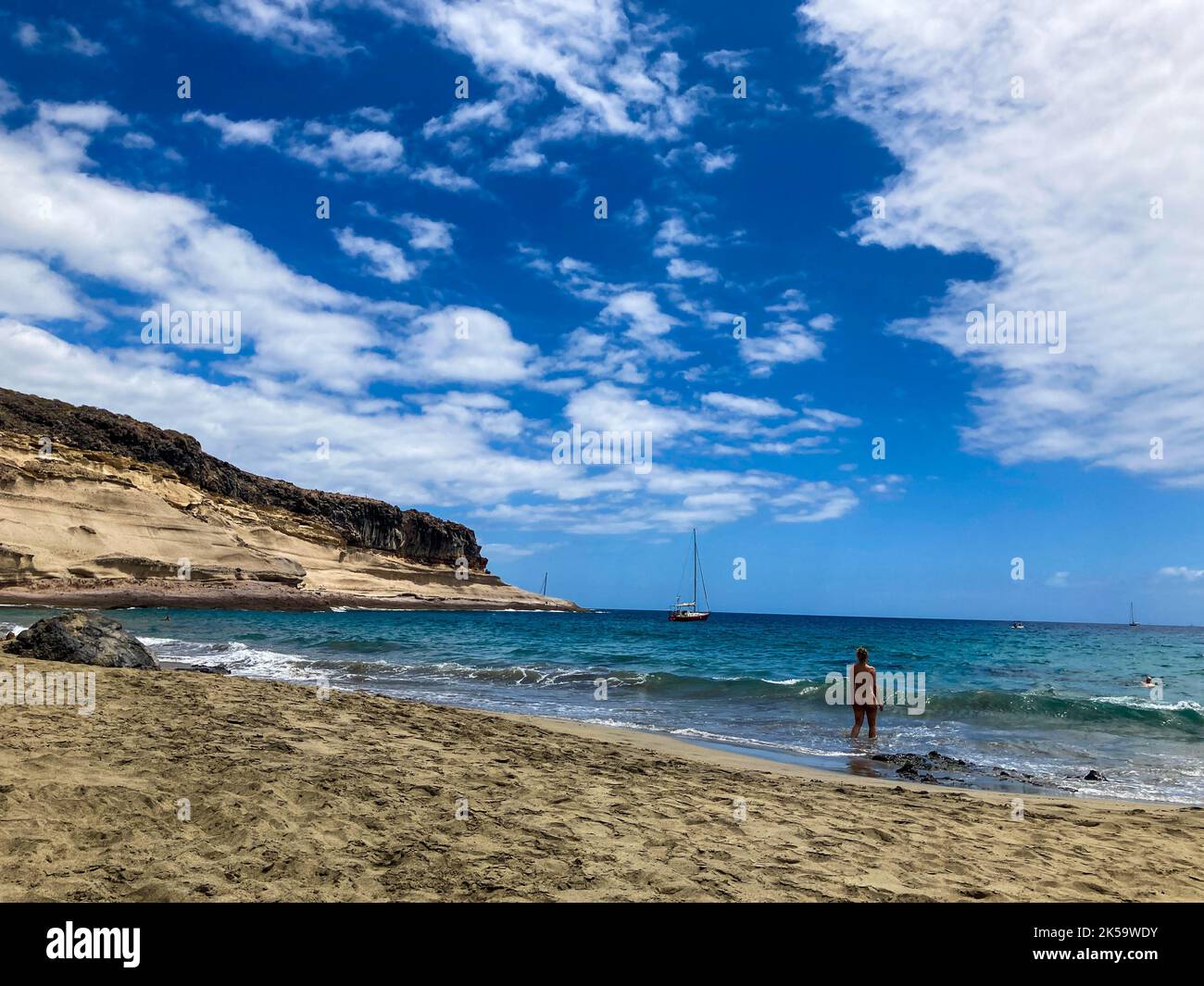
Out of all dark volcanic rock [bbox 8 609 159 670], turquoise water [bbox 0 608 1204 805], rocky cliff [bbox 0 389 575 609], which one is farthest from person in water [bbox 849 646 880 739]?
rocky cliff [bbox 0 389 575 609]

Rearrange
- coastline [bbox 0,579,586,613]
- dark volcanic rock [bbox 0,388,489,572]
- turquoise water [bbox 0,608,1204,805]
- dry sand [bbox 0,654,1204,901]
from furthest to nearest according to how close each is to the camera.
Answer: dark volcanic rock [bbox 0,388,489,572], coastline [bbox 0,579,586,613], turquoise water [bbox 0,608,1204,805], dry sand [bbox 0,654,1204,901]

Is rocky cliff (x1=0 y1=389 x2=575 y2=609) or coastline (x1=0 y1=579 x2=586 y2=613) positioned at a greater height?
rocky cliff (x1=0 y1=389 x2=575 y2=609)

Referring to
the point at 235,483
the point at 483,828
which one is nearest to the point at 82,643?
the point at 483,828

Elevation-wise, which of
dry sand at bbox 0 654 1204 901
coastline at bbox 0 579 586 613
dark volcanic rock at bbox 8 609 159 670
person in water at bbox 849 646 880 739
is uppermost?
dark volcanic rock at bbox 8 609 159 670

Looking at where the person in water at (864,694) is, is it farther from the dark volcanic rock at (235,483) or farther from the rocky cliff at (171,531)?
the dark volcanic rock at (235,483)

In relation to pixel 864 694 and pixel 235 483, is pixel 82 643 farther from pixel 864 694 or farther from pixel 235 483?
pixel 235 483

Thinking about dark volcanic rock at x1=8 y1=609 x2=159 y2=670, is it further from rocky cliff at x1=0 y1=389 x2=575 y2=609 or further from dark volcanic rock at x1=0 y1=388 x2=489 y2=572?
dark volcanic rock at x1=0 y1=388 x2=489 y2=572

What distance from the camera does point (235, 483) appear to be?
10688 cm

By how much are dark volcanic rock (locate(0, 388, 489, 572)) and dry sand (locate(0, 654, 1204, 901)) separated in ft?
298

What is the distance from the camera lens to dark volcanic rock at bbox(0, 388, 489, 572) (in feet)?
287

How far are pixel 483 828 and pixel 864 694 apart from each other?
9568 mm
